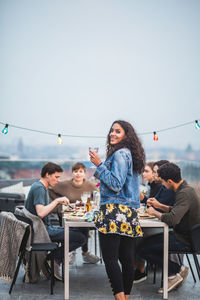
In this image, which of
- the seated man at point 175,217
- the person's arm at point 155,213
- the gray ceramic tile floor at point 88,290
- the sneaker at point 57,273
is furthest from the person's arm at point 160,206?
the sneaker at point 57,273

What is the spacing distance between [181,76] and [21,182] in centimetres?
1610

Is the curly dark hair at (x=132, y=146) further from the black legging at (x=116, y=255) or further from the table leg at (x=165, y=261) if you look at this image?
the table leg at (x=165, y=261)

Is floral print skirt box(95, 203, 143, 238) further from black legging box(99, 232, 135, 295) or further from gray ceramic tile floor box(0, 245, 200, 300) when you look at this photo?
gray ceramic tile floor box(0, 245, 200, 300)

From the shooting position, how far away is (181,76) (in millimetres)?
21438

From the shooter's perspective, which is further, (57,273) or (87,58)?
(87,58)

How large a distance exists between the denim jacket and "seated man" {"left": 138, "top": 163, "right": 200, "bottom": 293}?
22.6 inches

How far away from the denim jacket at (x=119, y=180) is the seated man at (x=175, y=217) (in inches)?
22.6

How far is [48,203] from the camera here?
3199mm

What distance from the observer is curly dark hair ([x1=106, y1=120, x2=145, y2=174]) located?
240 centimetres

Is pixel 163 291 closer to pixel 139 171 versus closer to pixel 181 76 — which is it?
pixel 139 171

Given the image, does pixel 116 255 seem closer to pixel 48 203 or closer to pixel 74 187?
pixel 48 203

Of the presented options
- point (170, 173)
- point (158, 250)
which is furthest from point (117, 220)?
point (158, 250)

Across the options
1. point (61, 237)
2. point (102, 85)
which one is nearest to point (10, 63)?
point (102, 85)

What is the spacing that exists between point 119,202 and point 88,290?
3.70 feet
